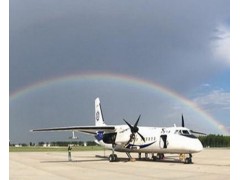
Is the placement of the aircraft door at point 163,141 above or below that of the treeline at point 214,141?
above

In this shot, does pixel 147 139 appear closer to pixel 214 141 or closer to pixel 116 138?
pixel 116 138

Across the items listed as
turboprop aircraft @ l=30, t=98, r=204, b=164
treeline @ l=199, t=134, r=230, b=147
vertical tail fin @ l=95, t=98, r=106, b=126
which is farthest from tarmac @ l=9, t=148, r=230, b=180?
treeline @ l=199, t=134, r=230, b=147

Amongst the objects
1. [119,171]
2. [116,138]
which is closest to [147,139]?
[116,138]

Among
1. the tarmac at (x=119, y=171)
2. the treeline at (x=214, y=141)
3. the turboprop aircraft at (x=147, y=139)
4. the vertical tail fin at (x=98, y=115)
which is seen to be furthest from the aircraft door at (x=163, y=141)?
the treeline at (x=214, y=141)

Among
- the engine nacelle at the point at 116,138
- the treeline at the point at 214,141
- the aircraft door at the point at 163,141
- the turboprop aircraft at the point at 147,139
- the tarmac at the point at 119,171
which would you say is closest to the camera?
the tarmac at the point at 119,171

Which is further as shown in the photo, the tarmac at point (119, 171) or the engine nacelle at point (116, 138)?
the engine nacelle at point (116, 138)

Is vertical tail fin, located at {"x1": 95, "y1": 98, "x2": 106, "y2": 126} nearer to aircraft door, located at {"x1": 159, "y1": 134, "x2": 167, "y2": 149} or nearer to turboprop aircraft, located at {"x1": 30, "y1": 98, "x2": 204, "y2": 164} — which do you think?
turboprop aircraft, located at {"x1": 30, "y1": 98, "x2": 204, "y2": 164}

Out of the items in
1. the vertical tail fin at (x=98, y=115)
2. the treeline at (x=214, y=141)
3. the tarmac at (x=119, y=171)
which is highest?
the vertical tail fin at (x=98, y=115)

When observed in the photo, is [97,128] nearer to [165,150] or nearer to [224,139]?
[165,150]

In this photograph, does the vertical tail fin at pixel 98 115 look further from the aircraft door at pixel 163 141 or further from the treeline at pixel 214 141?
the treeline at pixel 214 141

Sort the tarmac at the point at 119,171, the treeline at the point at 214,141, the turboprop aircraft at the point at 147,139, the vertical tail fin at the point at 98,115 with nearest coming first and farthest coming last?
the tarmac at the point at 119,171 < the turboprop aircraft at the point at 147,139 < the vertical tail fin at the point at 98,115 < the treeline at the point at 214,141

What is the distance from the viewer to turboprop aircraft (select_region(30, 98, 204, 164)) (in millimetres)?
26938

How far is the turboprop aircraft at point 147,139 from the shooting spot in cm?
2694
